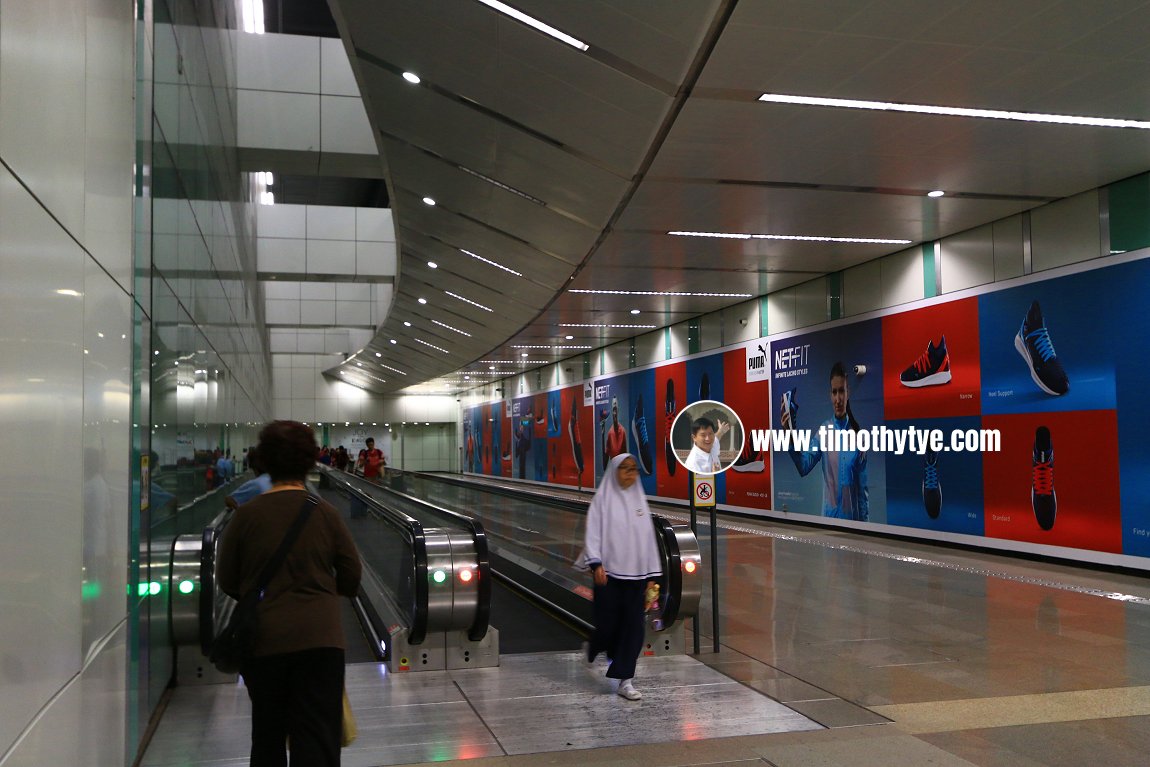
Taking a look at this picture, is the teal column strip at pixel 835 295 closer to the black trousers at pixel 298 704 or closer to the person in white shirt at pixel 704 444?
the person in white shirt at pixel 704 444

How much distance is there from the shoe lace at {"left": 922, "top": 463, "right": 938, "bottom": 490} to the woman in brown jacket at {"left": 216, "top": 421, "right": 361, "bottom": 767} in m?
13.1

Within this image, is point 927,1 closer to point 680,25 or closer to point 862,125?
point 680,25

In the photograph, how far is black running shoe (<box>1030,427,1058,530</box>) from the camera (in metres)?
12.7

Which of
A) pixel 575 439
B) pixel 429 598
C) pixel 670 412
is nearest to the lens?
pixel 429 598

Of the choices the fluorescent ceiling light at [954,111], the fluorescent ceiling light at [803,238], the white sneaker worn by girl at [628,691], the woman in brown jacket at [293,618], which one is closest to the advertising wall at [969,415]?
the fluorescent ceiling light at [803,238]

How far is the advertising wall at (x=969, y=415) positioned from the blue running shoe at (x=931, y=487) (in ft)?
0.08

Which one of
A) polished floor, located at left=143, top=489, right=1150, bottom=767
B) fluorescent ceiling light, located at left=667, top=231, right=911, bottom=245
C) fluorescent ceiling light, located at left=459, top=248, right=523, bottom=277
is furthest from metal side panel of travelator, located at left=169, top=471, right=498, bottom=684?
fluorescent ceiling light, located at left=459, top=248, right=523, bottom=277

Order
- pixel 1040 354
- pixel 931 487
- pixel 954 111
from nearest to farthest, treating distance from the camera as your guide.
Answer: pixel 954 111 → pixel 1040 354 → pixel 931 487

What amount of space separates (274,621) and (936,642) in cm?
629

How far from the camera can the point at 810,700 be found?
241 inches

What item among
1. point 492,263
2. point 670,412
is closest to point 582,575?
point 492,263

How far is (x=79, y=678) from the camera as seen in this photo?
10.4ft

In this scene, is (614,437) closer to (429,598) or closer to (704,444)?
(704,444)

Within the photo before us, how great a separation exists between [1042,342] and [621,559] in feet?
29.2
